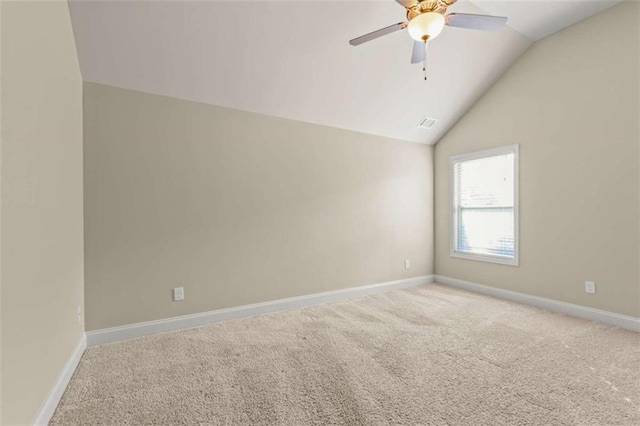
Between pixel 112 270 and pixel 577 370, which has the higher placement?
pixel 112 270

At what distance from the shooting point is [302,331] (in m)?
2.81

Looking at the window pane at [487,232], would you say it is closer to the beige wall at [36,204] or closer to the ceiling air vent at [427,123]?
the ceiling air vent at [427,123]

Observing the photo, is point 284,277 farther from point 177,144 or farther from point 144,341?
point 177,144

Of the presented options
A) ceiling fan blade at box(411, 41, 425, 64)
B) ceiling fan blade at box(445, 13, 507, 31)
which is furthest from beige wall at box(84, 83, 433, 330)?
ceiling fan blade at box(445, 13, 507, 31)

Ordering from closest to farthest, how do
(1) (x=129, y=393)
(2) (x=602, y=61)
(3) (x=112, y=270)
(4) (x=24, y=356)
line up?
(4) (x=24, y=356) → (1) (x=129, y=393) → (3) (x=112, y=270) → (2) (x=602, y=61)

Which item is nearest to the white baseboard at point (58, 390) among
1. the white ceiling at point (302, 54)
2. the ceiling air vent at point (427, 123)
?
the white ceiling at point (302, 54)

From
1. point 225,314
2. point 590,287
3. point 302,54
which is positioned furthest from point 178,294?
point 590,287

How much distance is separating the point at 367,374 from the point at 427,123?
3.45 meters

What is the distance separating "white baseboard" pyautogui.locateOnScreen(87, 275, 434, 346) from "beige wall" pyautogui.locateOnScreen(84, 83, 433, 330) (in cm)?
6

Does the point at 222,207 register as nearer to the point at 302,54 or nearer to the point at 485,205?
the point at 302,54

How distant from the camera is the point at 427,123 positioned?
424 centimetres

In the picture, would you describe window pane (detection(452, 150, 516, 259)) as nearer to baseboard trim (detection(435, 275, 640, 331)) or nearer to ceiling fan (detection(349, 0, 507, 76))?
baseboard trim (detection(435, 275, 640, 331))

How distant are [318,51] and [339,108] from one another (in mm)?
828

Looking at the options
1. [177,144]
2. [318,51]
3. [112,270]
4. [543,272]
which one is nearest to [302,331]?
[112,270]
